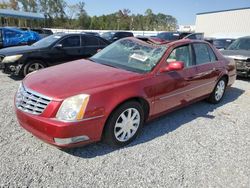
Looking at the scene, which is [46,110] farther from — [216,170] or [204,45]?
[204,45]

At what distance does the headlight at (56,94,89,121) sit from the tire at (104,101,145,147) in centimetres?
46

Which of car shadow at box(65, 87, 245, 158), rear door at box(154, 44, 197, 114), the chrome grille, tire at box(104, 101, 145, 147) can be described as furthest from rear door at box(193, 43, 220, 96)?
the chrome grille

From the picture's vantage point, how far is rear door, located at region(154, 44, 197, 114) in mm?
3781

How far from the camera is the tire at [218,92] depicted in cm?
544

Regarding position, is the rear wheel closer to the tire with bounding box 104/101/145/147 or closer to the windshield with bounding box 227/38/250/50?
the tire with bounding box 104/101/145/147

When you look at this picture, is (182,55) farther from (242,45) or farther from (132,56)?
(242,45)

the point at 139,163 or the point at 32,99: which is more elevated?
the point at 32,99

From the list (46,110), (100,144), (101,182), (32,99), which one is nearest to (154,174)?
(101,182)

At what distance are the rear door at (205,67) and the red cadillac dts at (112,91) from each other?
2cm

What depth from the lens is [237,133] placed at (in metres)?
4.16

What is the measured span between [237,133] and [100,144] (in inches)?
93.6

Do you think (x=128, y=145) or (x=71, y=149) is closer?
(x=71, y=149)

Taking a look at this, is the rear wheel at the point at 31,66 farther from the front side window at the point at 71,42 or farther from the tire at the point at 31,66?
the front side window at the point at 71,42

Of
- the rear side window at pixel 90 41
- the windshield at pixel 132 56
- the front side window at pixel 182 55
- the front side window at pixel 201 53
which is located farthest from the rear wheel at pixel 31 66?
the front side window at pixel 201 53
